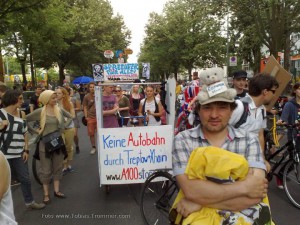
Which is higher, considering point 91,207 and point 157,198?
point 157,198

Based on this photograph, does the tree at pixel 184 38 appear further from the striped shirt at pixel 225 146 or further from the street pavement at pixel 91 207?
the striped shirt at pixel 225 146

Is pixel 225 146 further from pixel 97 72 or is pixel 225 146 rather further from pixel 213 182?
pixel 97 72

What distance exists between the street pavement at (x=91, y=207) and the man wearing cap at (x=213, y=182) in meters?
2.68

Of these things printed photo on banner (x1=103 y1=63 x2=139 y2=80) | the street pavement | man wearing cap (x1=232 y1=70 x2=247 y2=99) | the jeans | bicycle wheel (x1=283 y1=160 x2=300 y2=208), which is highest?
printed photo on banner (x1=103 y1=63 x2=139 y2=80)

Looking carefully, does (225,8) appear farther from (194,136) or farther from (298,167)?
(194,136)

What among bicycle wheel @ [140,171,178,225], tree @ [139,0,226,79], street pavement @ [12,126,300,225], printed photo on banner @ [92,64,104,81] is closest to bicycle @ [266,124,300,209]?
street pavement @ [12,126,300,225]

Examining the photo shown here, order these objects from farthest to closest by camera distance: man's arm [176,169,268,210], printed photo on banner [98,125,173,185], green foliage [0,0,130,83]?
green foliage [0,0,130,83]
printed photo on banner [98,125,173,185]
man's arm [176,169,268,210]

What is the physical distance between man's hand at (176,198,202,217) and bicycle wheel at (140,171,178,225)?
6.65 feet

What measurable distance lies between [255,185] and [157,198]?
7.98 ft

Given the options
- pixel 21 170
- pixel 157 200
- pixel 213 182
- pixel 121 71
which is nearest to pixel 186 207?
pixel 213 182

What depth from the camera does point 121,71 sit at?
31.1 ft

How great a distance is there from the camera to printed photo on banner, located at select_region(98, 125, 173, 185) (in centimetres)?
522

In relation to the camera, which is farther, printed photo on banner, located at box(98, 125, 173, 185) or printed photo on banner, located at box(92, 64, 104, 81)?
printed photo on banner, located at box(92, 64, 104, 81)

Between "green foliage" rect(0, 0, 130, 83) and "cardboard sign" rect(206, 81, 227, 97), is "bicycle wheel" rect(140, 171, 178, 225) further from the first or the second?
"green foliage" rect(0, 0, 130, 83)
